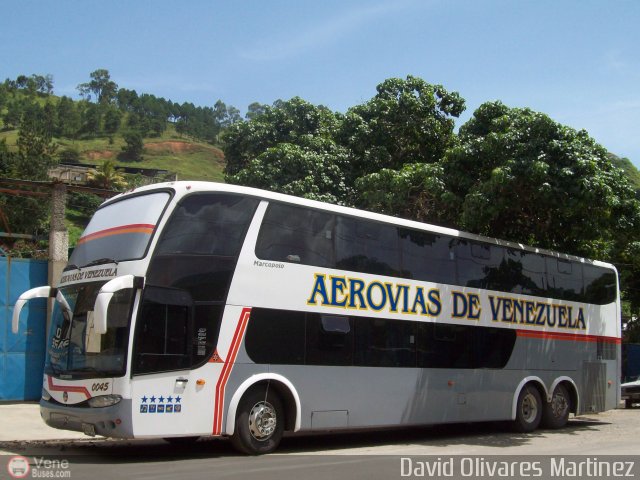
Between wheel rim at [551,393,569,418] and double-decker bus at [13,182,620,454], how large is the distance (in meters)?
1.16

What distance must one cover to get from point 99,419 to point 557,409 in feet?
35.4

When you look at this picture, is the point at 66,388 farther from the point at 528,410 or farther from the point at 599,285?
the point at 599,285

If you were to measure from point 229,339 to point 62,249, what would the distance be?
9.13 metres

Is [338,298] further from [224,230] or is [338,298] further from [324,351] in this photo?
[224,230]

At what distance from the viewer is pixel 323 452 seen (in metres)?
11.2

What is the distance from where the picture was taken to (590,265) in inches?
672

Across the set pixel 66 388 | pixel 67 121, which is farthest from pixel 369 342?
pixel 67 121

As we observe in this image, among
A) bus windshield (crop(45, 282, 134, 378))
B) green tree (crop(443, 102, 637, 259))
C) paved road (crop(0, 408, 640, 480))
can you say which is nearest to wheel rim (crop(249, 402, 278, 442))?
paved road (crop(0, 408, 640, 480))

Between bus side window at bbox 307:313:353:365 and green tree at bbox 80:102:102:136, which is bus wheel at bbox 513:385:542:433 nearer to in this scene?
bus side window at bbox 307:313:353:365

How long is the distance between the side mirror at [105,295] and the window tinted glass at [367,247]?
364cm

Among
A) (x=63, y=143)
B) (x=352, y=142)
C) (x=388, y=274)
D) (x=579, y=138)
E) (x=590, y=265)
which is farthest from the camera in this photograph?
(x=63, y=143)

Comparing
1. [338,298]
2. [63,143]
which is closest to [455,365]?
[338,298]

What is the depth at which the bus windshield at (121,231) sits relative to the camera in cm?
962

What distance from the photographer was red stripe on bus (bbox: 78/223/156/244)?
9.62 m
